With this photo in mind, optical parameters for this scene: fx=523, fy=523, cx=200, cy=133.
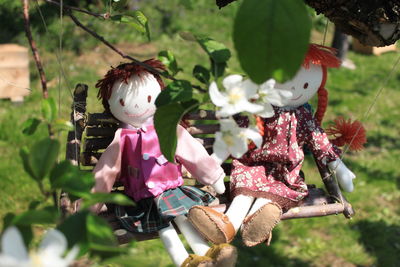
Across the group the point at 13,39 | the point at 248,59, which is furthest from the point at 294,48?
the point at 13,39

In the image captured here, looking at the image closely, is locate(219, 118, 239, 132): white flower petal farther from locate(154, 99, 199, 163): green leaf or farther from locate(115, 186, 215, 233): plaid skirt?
locate(115, 186, 215, 233): plaid skirt

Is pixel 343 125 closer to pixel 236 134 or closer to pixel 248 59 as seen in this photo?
pixel 236 134

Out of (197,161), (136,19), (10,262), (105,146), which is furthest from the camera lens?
(105,146)

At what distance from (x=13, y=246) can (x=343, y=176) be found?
1609mm

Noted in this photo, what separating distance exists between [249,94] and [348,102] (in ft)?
13.1

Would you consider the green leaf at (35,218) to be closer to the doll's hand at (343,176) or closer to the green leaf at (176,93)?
the green leaf at (176,93)

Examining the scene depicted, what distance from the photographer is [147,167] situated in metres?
1.83

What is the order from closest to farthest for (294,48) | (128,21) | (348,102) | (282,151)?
(294,48) < (128,21) < (282,151) < (348,102)

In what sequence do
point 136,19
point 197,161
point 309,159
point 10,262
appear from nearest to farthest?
point 10,262, point 136,19, point 197,161, point 309,159

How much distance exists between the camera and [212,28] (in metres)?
5.83

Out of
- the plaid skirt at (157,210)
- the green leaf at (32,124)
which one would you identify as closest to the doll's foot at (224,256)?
the plaid skirt at (157,210)

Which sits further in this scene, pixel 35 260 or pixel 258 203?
pixel 258 203

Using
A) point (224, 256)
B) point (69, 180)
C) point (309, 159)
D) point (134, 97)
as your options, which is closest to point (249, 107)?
point (69, 180)

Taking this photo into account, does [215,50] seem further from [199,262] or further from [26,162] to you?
[199,262]
